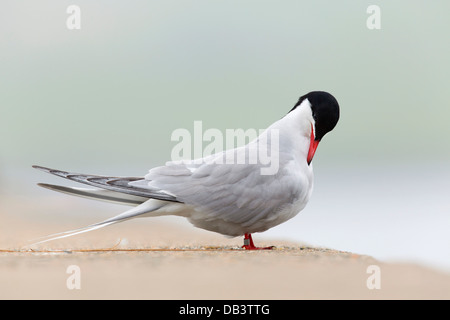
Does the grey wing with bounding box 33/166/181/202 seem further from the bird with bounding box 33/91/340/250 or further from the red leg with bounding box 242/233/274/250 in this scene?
the red leg with bounding box 242/233/274/250

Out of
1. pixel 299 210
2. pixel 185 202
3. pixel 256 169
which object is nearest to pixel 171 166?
pixel 185 202

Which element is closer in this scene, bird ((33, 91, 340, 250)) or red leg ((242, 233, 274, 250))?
bird ((33, 91, 340, 250))

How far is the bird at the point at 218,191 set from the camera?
338 centimetres

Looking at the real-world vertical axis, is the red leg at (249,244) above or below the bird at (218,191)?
below

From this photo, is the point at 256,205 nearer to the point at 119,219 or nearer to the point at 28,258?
the point at 119,219

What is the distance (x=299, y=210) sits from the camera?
11.8 feet

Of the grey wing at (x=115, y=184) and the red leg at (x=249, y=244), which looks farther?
the red leg at (x=249, y=244)

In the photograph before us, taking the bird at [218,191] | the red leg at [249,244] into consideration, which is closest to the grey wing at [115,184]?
the bird at [218,191]

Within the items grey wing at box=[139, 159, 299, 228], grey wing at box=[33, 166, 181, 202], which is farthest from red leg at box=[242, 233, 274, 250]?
grey wing at box=[33, 166, 181, 202]

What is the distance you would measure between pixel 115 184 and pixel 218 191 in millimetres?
600

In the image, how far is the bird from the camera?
3383 millimetres

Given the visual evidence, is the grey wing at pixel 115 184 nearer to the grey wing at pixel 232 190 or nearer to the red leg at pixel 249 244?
the grey wing at pixel 232 190

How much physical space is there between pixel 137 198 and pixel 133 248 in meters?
0.37

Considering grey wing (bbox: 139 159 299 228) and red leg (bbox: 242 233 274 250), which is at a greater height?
grey wing (bbox: 139 159 299 228)
